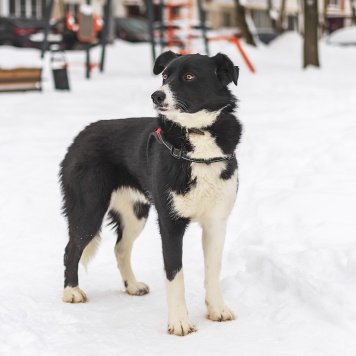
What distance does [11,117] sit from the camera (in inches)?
405

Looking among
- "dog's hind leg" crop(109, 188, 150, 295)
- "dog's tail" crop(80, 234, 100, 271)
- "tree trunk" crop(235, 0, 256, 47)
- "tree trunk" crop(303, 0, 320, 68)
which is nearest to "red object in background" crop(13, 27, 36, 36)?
"tree trunk" crop(235, 0, 256, 47)

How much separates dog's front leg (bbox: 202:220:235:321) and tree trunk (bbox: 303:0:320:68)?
1317cm

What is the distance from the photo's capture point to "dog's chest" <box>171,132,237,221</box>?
3.69 m

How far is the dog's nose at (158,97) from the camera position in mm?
3484

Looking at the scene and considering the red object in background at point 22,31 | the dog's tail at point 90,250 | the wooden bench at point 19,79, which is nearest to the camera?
the dog's tail at point 90,250

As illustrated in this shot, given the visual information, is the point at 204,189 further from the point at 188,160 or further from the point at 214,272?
the point at 214,272

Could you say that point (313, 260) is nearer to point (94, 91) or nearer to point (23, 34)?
point (94, 91)

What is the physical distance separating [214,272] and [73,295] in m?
0.96

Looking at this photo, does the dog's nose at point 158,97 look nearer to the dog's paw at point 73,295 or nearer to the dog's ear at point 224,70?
the dog's ear at point 224,70

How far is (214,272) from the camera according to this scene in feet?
12.9

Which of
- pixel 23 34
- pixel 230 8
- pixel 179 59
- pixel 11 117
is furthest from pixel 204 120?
pixel 230 8

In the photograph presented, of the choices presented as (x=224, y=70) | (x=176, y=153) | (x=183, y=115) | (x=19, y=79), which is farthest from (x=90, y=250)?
(x=19, y=79)

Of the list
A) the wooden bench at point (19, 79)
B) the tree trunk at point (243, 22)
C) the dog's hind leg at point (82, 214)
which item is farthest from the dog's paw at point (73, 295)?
the tree trunk at point (243, 22)

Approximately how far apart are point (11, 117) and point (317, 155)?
505 cm
